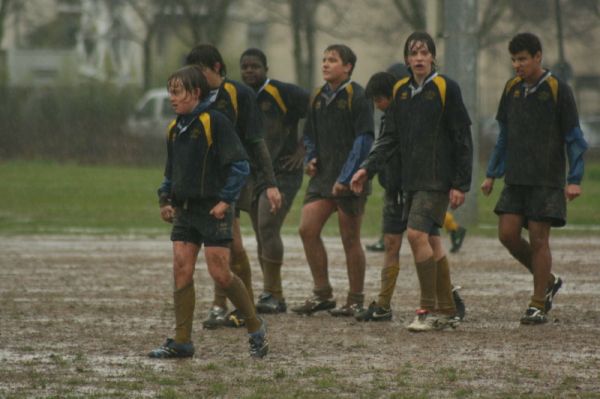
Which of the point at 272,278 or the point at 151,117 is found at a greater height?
the point at 151,117

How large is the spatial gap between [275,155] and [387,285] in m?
1.46

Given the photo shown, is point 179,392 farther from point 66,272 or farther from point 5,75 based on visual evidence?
point 5,75

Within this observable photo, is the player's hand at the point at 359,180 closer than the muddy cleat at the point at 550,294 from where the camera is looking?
Yes

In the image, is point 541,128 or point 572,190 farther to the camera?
point 541,128

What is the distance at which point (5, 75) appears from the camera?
139 feet

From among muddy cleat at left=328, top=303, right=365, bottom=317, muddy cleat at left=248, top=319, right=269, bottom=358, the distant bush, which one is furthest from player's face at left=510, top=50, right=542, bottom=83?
the distant bush

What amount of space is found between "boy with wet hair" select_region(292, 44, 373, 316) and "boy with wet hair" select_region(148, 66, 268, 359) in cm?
198

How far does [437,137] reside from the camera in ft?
33.0

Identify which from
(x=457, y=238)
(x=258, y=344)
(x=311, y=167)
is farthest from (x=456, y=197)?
(x=457, y=238)

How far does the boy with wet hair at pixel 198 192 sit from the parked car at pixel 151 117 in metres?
32.1

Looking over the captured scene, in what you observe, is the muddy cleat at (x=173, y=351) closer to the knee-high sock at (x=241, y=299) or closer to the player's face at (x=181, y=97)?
the knee-high sock at (x=241, y=299)

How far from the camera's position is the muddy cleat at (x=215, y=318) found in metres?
10.4

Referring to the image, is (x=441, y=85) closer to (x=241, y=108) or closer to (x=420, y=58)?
(x=420, y=58)

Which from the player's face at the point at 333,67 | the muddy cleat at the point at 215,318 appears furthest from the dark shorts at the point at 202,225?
the player's face at the point at 333,67
